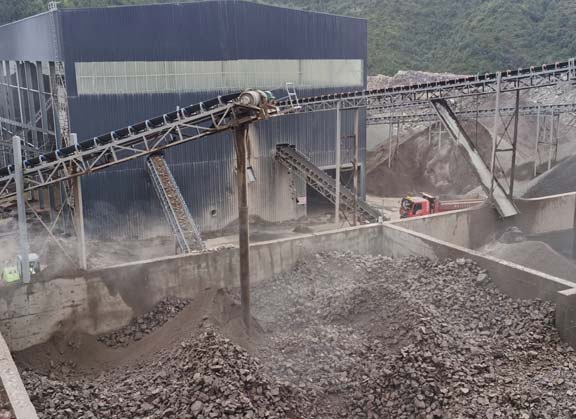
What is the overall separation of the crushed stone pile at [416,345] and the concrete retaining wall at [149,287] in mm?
422

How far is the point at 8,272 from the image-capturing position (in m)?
12.3

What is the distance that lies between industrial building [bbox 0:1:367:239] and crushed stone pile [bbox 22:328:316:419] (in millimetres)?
11163

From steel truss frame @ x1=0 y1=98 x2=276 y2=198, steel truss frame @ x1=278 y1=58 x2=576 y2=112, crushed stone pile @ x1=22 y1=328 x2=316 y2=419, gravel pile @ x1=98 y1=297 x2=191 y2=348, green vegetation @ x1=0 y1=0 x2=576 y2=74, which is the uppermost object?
green vegetation @ x1=0 y1=0 x2=576 y2=74

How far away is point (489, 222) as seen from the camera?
1897 centimetres

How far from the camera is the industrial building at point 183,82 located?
64.8 ft

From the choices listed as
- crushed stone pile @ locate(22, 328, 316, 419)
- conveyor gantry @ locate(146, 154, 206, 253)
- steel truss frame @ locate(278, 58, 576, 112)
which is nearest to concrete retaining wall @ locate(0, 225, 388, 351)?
conveyor gantry @ locate(146, 154, 206, 253)

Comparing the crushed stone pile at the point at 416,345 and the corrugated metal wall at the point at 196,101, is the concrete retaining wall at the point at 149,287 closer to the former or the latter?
the crushed stone pile at the point at 416,345

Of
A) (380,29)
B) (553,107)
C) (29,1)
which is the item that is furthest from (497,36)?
(29,1)

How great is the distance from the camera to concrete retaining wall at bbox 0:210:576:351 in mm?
12039

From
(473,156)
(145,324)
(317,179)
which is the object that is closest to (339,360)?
(145,324)

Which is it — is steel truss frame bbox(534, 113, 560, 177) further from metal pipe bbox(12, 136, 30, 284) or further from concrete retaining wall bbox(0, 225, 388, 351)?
metal pipe bbox(12, 136, 30, 284)

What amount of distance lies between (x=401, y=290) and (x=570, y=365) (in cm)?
389

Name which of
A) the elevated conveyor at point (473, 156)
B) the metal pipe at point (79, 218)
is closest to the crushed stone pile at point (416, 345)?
the metal pipe at point (79, 218)

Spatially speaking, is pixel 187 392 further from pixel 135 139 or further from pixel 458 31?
pixel 458 31
